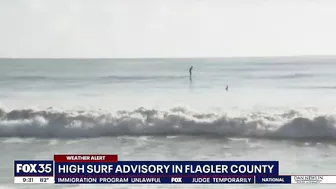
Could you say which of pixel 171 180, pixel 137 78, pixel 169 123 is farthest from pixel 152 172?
pixel 137 78

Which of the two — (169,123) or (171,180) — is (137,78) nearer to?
(169,123)

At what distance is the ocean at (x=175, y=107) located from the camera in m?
1.42

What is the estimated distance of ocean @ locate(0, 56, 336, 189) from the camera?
1.42m

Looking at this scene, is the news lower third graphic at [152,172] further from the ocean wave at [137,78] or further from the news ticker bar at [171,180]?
the ocean wave at [137,78]

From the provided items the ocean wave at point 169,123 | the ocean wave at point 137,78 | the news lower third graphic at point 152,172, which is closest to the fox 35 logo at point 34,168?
the news lower third graphic at point 152,172

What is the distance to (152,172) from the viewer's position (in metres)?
1.41

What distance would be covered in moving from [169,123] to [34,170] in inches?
19.6
